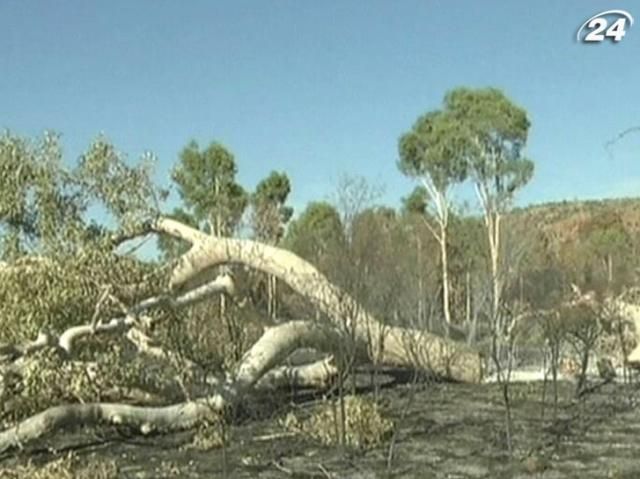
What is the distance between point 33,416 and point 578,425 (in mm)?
6076

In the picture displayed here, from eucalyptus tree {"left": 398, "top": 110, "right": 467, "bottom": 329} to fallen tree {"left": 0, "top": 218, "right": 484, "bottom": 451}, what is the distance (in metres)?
20.2

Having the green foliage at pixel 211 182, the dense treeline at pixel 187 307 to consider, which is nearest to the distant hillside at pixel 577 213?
the green foliage at pixel 211 182

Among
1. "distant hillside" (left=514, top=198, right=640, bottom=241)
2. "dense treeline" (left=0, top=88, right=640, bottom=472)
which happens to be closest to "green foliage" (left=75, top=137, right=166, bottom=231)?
"dense treeline" (left=0, top=88, right=640, bottom=472)

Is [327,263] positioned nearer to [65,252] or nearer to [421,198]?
[65,252]

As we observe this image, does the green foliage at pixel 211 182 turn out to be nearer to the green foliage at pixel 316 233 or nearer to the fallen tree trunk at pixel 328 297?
the green foliage at pixel 316 233

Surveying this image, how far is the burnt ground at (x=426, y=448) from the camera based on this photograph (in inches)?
420

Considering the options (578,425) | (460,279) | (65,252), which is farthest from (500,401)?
(460,279)

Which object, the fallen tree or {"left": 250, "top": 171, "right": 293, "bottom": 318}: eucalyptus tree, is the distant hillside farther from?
the fallen tree

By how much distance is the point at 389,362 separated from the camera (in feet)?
57.3

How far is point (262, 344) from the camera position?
13.9 m

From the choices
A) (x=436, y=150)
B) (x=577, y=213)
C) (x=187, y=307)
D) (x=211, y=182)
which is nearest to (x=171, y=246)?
(x=187, y=307)

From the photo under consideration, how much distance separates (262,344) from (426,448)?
9.15 feet

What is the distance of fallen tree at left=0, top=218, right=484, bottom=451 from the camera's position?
1230 cm

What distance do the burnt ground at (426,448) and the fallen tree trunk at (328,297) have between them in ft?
3.81
